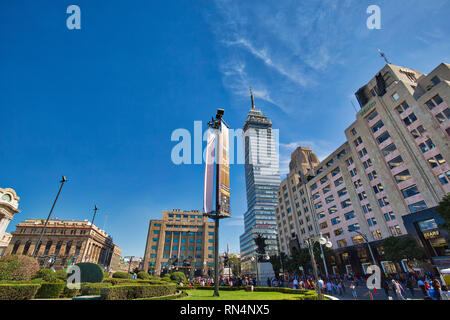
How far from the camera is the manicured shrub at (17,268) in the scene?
632 inches

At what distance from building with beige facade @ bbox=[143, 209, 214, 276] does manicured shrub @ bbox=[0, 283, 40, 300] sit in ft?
235

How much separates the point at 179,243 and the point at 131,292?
7647 centimetres

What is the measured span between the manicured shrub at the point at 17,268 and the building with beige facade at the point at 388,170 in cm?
3709

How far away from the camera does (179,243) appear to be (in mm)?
83938

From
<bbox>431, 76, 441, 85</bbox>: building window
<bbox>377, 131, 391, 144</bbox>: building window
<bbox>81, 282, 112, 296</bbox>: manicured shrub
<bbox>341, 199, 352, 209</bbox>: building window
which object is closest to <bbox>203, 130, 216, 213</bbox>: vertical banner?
<bbox>81, 282, 112, 296</bbox>: manicured shrub

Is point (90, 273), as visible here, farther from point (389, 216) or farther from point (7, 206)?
point (389, 216)

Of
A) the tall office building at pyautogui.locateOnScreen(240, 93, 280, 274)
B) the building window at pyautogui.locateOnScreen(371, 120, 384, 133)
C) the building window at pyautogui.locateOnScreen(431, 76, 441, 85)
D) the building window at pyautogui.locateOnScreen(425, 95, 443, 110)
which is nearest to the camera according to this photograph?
the building window at pyautogui.locateOnScreen(425, 95, 443, 110)

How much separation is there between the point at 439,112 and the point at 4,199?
91319 mm

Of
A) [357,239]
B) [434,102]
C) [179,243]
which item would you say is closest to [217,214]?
[434,102]

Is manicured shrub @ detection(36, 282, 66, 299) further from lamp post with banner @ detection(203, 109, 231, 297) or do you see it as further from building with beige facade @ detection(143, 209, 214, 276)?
building with beige facade @ detection(143, 209, 214, 276)

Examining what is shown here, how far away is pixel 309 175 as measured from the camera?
69438 mm

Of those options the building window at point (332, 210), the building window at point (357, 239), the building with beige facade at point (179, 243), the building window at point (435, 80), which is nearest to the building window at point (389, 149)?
the building window at point (435, 80)

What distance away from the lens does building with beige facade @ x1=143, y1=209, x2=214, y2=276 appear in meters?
79.4
